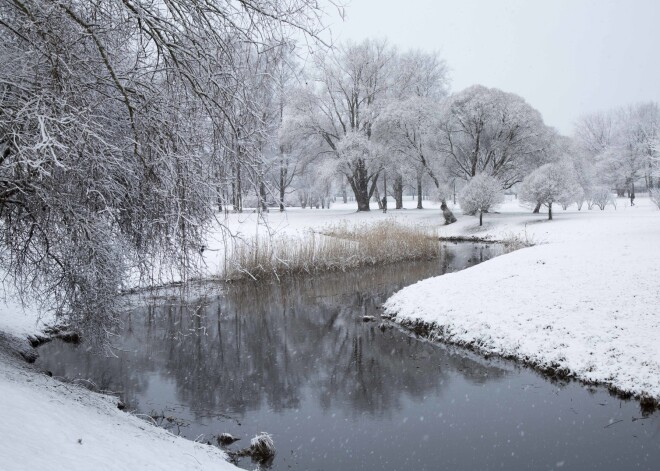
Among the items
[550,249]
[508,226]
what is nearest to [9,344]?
[550,249]

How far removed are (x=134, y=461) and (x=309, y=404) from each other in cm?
383

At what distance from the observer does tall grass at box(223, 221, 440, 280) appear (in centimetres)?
1523

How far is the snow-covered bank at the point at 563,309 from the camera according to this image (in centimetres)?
752

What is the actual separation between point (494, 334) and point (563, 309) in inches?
57.8

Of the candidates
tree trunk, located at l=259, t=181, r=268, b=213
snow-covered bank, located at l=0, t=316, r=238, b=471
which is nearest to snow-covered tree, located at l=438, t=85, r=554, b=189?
tree trunk, located at l=259, t=181, r=268, b=213

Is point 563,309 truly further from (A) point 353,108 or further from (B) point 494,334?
(A) point 353,108

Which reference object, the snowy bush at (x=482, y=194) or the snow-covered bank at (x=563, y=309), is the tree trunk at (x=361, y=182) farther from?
the snow-covered bank at (x=563, y=309)

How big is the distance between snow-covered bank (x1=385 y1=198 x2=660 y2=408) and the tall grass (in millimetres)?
4656

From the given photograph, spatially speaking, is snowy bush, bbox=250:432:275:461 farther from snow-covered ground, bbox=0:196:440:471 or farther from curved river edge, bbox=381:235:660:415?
curved river edge, bbox=381:235:660:415

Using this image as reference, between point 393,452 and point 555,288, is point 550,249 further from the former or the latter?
point 393,452

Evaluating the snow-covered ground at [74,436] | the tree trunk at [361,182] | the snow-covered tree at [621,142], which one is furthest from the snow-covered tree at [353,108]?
the snow-covered ground at [74,436]

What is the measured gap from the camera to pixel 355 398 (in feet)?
23.9

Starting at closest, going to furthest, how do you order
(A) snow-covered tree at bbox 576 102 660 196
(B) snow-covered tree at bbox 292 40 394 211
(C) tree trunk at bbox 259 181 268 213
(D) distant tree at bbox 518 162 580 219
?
(C) tree trunk at bbox 259 181 268 213 < (D) distant tree at bbox 518 162 580 219 < (B) snow-covered tree at bbox 292 40 394 211 < (A) snow-covered tree at bbox 576 102 660 196

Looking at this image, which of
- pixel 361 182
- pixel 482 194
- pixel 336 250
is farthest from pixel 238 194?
pixel 361 182
